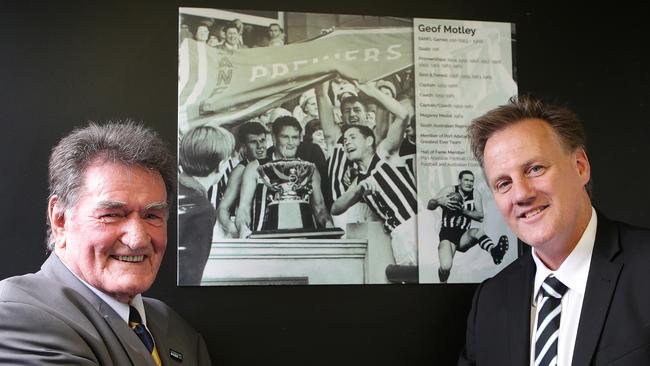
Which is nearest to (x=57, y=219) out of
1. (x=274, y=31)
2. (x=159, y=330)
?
(x=159, y=330)

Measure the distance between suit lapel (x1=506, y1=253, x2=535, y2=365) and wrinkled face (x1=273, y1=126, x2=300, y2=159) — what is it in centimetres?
91

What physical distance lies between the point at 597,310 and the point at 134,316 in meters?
1.40

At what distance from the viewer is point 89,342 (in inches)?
60.2

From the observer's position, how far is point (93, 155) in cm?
173

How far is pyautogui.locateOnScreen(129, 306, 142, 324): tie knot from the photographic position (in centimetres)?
178

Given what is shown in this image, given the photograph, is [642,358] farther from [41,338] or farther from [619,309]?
[41,338]

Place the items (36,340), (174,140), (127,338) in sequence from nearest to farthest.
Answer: (36,340)
(127,338)
(174,140)

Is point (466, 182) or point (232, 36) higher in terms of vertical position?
point (232, 36)

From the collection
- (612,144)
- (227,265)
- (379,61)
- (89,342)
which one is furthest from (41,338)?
(612,144)

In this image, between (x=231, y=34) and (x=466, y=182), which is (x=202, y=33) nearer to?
(x=231, y=34)

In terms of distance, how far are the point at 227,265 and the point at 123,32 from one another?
2.98 ft

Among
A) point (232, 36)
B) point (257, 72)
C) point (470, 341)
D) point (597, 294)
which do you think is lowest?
point (470, 341)

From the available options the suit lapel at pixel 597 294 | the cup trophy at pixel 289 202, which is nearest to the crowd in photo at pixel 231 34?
the cup trophy at pixel 289 202

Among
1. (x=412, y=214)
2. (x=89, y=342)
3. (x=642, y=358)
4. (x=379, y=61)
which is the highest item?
(x=379, y=61)
